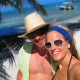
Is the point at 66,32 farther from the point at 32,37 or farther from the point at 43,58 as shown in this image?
the point at 43,58

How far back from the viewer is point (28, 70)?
137 inches

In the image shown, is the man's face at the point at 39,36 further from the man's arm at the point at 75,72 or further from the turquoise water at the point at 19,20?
the turquoise water at the point at 19,20

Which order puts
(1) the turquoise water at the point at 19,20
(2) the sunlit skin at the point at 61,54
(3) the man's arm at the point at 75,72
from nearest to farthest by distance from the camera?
(3) the man's arm at the point at 75,72, (2) the sunlit skin at the point at 61,54, (1) the turquoise water at the point at 19,20

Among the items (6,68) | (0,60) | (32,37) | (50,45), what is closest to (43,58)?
(32,37)

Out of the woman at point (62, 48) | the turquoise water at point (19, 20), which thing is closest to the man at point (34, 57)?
the woman at point (62, 48)

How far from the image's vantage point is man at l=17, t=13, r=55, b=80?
324 centimetres

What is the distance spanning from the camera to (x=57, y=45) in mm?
2426

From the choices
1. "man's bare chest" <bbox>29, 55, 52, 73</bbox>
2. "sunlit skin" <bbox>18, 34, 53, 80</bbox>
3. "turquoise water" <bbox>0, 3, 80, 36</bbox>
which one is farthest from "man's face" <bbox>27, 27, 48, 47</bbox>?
"turquoise water" <bbox>0, 3, 80, 36</bbox>

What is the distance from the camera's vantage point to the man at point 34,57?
324 cm

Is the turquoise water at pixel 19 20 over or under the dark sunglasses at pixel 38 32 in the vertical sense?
under

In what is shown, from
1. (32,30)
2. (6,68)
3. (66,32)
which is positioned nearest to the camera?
(66,32)

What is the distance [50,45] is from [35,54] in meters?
1.05

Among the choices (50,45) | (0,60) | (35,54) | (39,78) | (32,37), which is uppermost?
(50,45)

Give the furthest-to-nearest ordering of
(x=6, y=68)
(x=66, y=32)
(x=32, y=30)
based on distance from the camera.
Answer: (x=6, y=68)
(x=32, y=30)
(x=66, y=32)
